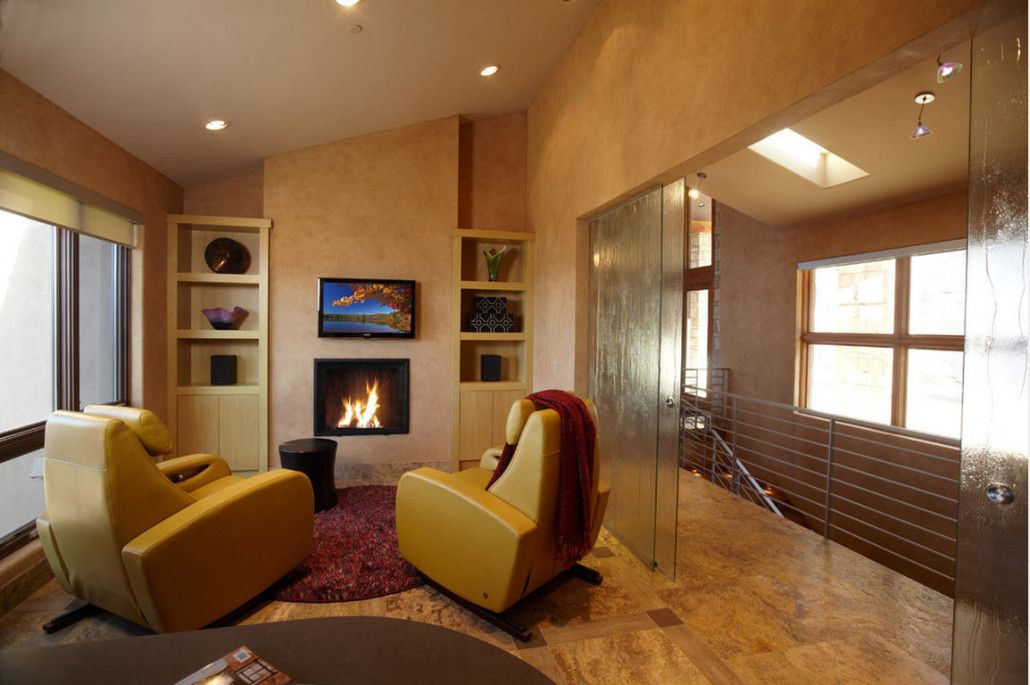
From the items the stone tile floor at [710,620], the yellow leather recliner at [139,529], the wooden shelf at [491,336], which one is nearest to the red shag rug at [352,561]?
the stone tile floor at [710,620]

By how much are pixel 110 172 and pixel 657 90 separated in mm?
3502

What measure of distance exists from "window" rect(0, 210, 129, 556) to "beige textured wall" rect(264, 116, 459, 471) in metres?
1.19

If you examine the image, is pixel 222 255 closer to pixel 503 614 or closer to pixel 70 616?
pixel 70 616

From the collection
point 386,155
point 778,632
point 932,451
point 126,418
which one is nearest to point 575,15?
point 386,155

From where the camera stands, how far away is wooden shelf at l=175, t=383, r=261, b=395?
4289 mm

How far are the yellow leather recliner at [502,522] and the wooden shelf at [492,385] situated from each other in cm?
221

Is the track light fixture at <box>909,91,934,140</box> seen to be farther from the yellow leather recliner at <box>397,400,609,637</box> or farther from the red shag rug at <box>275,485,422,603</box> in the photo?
the red shag rug at <box>275,485,422,603</box>

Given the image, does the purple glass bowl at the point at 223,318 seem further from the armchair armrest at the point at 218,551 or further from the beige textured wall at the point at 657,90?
the beige textured wall at the point at 657,90

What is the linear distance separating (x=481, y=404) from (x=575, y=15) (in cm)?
320

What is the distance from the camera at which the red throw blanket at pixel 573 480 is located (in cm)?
233

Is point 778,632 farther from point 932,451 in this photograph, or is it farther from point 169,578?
point 932,451

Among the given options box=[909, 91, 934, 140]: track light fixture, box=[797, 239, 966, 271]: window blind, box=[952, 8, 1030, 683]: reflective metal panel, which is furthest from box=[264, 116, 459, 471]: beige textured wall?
box=[797, 239, 966, 271]: window blind

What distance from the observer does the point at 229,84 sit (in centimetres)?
312

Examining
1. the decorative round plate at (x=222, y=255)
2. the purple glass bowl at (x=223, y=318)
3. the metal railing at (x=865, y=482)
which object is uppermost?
the decorative round plate at (x=222, y=255)
